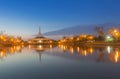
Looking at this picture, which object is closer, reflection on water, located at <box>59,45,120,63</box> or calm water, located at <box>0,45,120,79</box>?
calm water, located at <box>0,45,120,79</box>

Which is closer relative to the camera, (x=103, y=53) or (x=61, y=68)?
(x=61, y=68)

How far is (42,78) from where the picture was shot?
10852 mm

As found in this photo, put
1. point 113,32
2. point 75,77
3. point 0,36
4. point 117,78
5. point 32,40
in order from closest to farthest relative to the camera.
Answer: point 117,78, point 75,77, point 113,32, point 0,36, point 32,40

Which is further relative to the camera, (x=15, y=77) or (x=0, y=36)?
(x=0, y=36)

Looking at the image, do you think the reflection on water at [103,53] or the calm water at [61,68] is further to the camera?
the reflection on water at [103,53]

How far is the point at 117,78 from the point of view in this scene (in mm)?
10266

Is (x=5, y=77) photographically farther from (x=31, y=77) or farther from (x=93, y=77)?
(x=93, y=77)

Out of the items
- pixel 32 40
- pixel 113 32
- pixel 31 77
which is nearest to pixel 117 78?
pixel 31 77

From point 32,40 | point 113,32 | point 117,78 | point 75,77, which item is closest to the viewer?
point 117,78

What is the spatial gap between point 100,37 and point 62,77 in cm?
7972

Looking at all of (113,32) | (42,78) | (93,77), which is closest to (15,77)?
(42,78)

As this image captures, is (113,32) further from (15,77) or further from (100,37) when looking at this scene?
(15,77)

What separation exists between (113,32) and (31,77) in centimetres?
7622

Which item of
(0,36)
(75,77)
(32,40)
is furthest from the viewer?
(32,40)
